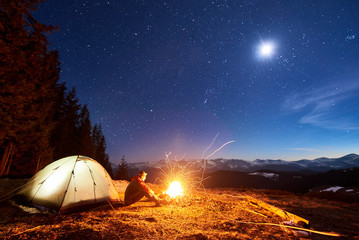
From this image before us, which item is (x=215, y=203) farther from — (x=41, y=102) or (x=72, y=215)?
(x=41, y=102)

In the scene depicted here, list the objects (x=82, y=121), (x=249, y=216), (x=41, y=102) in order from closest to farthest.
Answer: (x=249, y=216)
(x=41, y=102)
(x=82, y=121)

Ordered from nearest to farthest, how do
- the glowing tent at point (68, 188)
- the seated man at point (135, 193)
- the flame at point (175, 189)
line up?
1. the glowing tent at point (68, 188)
2. the seated man at point (135, 193)
3. the flame at point (175, 189)

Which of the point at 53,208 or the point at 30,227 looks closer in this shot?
the point at 30,227

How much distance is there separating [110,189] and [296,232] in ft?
21.2

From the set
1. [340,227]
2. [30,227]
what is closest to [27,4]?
[30,227]

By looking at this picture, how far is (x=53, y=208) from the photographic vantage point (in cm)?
527

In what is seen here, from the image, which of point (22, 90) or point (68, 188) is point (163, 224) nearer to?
point (68, 188)

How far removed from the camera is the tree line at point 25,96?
576 cm

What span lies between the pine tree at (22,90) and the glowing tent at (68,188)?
13.6 feet

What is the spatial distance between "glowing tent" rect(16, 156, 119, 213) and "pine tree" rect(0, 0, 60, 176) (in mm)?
4138

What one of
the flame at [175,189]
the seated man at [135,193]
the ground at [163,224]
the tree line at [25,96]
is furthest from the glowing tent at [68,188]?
the tree line at [25,96]

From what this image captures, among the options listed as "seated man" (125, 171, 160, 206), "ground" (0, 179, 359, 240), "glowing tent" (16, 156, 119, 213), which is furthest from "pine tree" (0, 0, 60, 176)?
"seated man" (125, 171, 160, 206)

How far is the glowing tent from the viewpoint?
215 inches

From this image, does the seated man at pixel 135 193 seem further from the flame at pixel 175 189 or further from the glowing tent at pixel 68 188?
the flame at pixel 175 189
